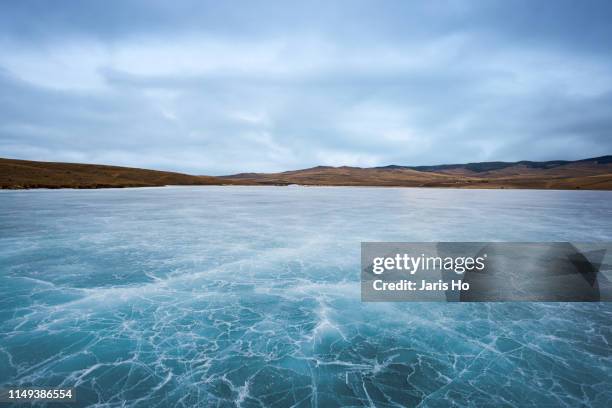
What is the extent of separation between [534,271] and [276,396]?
1161 cm

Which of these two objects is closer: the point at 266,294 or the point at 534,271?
the point at 266,294

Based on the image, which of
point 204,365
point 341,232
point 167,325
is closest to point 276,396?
point 204,365

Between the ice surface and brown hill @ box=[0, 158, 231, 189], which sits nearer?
the ice surface

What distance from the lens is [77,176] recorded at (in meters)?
80.8

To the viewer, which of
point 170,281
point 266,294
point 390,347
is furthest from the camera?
point 170,281

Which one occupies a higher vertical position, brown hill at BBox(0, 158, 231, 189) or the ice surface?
brown hill at BBox(0, 158, 231, 189)

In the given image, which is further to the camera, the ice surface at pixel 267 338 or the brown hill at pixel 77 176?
the brown hill at pixel 77 176

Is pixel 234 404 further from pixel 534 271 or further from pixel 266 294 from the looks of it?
pixel 534 271

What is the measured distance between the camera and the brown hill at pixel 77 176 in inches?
2625

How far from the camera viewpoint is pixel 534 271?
1241 cm

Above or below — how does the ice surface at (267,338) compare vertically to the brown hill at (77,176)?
below

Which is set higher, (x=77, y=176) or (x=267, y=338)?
(x=77, y=176)

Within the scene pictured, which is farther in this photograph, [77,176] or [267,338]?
[77,176]

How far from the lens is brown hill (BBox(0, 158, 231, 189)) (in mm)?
66688
